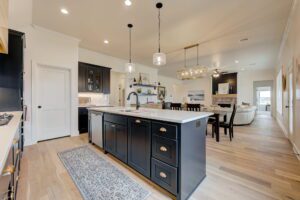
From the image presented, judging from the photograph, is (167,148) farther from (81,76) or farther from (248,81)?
(248,81)

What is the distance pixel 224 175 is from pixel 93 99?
4.58 m

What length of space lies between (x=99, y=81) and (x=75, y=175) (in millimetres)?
3444

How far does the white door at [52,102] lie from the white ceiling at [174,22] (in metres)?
1.21

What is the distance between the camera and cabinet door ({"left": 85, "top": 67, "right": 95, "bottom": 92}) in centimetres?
455

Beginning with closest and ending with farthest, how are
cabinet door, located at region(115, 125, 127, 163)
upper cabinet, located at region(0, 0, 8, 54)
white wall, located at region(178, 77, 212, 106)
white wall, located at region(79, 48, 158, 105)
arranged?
upper cabinet, located at region(0, 0, 8, 54), cabinet door, located at region(115, 125, 127, 163), white wall, located at region(79, 48, 158, 105), white wall, located at region(178, 77, 212, 106)

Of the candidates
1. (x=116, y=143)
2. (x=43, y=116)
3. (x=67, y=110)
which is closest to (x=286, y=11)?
(x=116, y=143)

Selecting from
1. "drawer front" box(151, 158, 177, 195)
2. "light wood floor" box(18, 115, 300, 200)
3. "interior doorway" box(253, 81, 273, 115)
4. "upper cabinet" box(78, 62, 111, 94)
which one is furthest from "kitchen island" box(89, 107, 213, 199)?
"interior doorway" box(253, 81, 273, 115)

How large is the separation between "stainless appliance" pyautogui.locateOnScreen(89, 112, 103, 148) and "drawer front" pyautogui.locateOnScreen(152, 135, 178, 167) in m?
1.56

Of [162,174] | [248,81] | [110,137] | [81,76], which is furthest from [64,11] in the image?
[248,81]

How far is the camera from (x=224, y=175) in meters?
2.02

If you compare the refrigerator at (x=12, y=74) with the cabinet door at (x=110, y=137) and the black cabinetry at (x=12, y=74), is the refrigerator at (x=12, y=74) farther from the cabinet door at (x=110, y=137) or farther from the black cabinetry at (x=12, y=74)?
the cabinet door at (x=110, y=137)

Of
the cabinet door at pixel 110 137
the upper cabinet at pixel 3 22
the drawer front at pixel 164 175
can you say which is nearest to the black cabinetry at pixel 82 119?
the cabinet door at pixel 110 137

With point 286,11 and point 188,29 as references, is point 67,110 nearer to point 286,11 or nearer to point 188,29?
point 188,29

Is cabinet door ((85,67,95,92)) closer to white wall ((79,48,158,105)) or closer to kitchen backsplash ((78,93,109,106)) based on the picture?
kitchen backsplash ((78,93,109,106))
